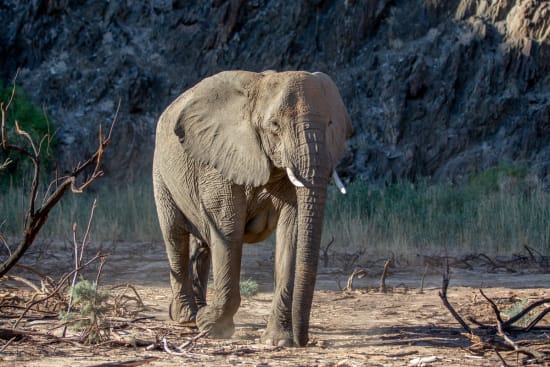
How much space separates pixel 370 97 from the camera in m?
22.5

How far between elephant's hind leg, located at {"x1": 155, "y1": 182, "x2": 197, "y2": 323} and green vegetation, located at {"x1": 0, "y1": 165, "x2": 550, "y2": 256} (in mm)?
4987

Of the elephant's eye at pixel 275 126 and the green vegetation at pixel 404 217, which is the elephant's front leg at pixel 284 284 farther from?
the green vegetation at pixel 404 217

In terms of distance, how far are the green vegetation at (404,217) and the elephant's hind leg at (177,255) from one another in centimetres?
499

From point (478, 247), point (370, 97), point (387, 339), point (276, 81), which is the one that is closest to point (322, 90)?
point (276, 81)

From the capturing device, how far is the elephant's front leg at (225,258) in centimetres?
769

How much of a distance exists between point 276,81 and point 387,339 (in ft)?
7.15

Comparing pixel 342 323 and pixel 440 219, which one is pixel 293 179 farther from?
pixel 440 219

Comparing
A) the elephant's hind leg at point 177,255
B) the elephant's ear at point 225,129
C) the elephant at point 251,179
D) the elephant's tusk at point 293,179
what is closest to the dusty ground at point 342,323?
the elephant's hind leg at point 177,255

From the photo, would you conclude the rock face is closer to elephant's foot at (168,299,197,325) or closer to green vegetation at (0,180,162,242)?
green vegetation at (0,180,162,242)

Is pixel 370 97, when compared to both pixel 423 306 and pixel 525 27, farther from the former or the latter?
pixel 423 306

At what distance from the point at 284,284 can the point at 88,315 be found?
4.89ft

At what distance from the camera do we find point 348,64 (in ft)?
76.1

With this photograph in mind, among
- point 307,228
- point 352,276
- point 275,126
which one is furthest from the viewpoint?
point 352,276

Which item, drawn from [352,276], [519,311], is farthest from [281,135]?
[352,276]
